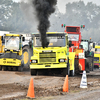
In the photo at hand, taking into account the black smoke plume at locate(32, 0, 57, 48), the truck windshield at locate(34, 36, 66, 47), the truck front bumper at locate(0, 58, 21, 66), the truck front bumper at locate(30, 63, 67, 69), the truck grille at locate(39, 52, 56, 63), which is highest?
the black smoke plume at locate(32, 0, 57, 48)

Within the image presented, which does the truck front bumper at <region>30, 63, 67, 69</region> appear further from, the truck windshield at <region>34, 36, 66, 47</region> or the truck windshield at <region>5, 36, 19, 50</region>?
the truck windshield at <region>5, 36, 19, 50</region>

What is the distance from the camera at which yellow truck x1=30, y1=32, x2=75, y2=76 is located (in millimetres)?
15117

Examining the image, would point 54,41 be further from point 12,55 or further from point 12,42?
point 12,42

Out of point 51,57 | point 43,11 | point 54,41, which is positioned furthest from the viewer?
point 43,11

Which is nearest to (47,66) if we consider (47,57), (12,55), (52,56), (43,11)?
(47,57)

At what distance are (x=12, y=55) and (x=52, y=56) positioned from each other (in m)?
4.45

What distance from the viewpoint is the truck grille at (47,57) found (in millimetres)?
15246

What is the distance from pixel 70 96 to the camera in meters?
9.31

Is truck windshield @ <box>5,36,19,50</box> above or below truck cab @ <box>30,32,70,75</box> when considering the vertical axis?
above

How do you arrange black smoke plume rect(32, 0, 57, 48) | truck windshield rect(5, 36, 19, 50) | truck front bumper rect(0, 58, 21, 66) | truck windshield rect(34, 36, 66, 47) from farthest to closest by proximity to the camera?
truck windshield rect(5, 36, 19, 50), truck front bumper rect(0, 58, 21, 66), black smoke plume rect(32, 0, 57, 48), truck windshield rect(34, 36, 66, 47)

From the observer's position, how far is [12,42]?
19.8 meters

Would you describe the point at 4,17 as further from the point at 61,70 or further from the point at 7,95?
the point at 7,95

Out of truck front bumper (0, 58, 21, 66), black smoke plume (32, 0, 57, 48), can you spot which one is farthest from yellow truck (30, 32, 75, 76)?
truck front bumper (0, 58, 21, 66)

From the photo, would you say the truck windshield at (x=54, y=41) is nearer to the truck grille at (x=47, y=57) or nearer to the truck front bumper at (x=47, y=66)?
the truck grille at (x=47, y=57)
